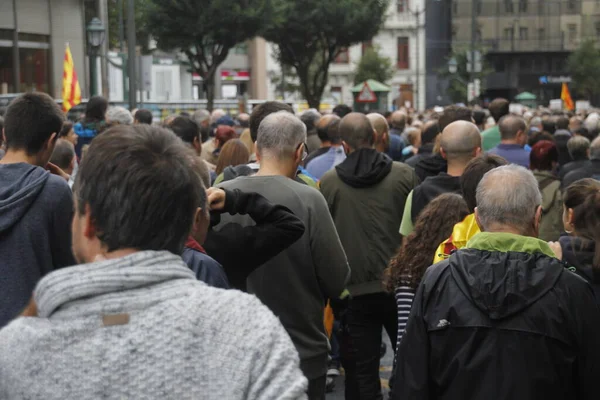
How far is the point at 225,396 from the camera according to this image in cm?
214

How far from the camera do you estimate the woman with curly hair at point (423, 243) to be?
518cm

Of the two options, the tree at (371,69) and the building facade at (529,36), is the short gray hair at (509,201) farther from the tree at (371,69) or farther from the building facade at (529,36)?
the building facade at (529,36)

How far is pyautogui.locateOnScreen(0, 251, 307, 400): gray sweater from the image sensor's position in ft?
6.91

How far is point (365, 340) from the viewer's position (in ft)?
22.1

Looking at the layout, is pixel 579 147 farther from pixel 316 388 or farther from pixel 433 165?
pixel 316 388

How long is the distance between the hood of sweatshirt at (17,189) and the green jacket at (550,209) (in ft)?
14.2

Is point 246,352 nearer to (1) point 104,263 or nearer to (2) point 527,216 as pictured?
(1) point 104,263

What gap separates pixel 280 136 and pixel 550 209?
11.1 ft

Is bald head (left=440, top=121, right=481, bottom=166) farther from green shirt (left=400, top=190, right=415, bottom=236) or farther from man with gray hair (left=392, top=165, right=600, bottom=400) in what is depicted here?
man with gray hair (left=392, top=165, right=600, bottom=400)

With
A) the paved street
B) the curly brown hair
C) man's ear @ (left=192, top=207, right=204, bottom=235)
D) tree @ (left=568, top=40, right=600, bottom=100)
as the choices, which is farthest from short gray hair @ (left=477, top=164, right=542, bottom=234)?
tree @ (left=568, top=40, right=600, bottom=100)

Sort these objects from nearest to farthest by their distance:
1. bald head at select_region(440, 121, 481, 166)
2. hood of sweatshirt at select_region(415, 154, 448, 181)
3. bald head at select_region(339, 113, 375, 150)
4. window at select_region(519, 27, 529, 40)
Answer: bald head at select_region(440, 121, 481, 166) < bald head at select_region(339, 113, 375, 150) < hood of sweatshirt at select_region(415, 154, 448, 181) < window at select_region(519, 27, 529, 40)

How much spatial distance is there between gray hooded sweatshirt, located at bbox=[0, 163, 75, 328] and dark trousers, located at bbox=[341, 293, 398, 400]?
8.73ft

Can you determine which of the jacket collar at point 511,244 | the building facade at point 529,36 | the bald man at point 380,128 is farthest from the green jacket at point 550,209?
the building facade at point 529,36

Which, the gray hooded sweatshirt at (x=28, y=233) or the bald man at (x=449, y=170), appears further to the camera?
the bald man at (x=449, y=170)
